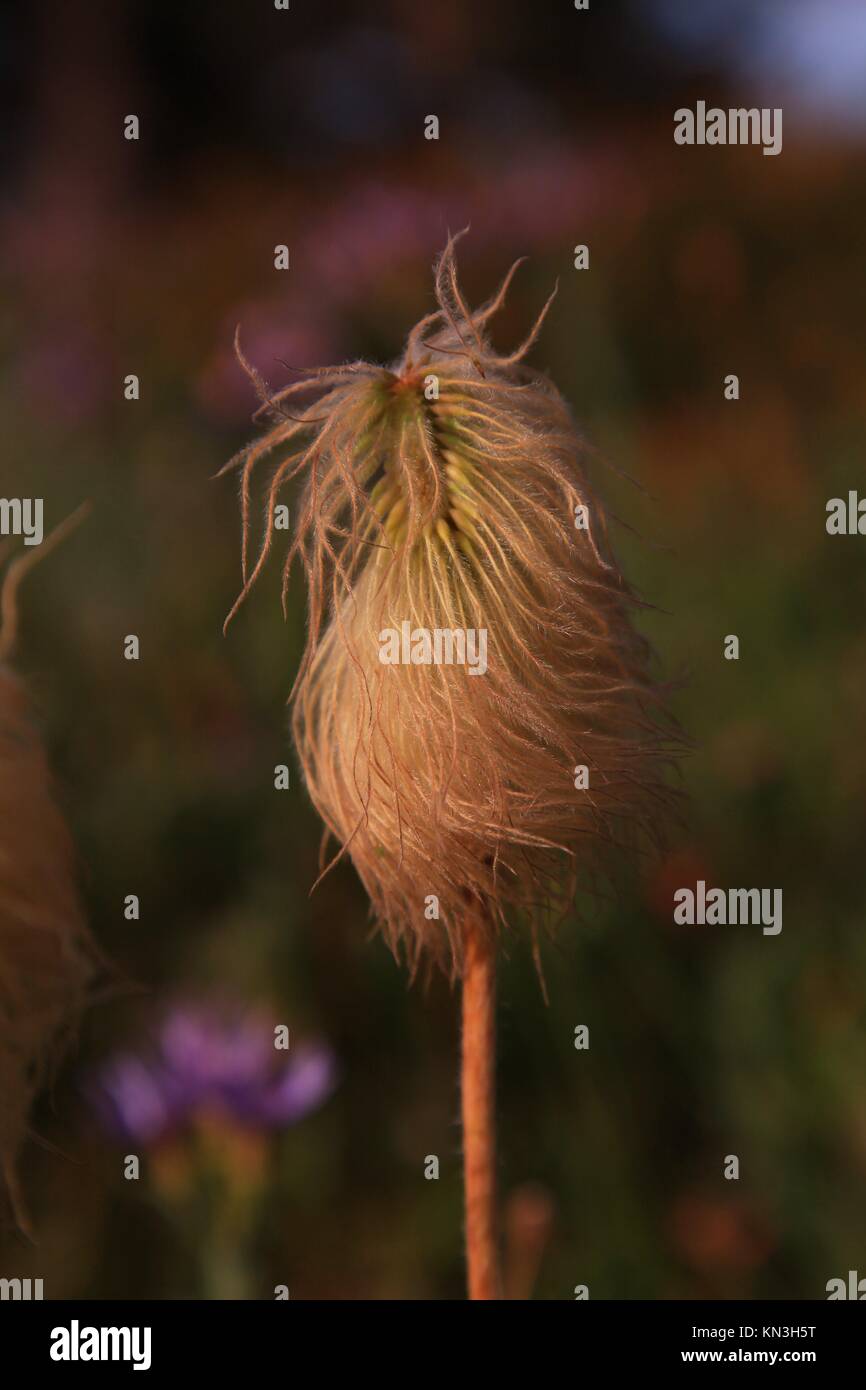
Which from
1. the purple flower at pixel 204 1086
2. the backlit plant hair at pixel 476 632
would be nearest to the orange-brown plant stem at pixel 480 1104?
the backlit plant hair at pixel 476 632

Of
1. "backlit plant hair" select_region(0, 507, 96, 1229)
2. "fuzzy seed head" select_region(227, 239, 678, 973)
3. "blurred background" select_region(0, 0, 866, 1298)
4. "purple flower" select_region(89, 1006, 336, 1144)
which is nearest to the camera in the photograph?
"fuzzy seed head" select_region(227, 239, 678, 973)

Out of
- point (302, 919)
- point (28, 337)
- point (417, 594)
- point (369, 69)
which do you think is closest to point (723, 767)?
point (302, 919)

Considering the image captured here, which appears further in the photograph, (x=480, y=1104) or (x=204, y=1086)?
(x=204, y=1086)

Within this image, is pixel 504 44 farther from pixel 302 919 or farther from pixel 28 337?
pixel 302 919

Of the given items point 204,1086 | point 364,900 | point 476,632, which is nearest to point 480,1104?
point 476,632

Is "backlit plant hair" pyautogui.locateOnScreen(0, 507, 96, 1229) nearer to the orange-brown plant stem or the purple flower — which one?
the orange-brown plant stem

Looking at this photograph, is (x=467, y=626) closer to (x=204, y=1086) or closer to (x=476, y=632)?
(x=476, y=632)

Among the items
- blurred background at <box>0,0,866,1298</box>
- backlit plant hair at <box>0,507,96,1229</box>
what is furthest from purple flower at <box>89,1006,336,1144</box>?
backlit plant hair at <box>0,507,96,1229</box>

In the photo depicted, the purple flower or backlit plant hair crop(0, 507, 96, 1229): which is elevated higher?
backlit plant hair crop(0, 507, 96, 1229)
